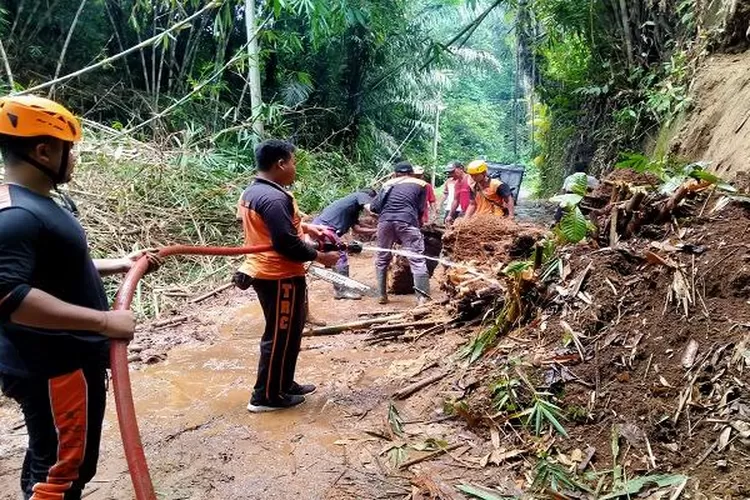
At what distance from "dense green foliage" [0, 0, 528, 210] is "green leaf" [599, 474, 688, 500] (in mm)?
7366

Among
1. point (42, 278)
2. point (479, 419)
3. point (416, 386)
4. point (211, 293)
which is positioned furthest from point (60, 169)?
point (211, 293)

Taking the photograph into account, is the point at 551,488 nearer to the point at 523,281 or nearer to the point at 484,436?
the point at 484,436

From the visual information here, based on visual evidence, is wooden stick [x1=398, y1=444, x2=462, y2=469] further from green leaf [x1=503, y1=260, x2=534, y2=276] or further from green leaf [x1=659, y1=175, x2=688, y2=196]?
green leaf [x1=659, y1=175, x2=688, y2=196]

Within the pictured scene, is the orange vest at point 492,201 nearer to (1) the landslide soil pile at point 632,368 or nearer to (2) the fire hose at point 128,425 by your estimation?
(1) the landslide soil pile at point 632,368

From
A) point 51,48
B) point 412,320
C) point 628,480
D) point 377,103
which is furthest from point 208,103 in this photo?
point 628,480

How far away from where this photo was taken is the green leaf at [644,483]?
7.72 ft

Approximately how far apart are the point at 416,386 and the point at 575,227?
1480 millimetres

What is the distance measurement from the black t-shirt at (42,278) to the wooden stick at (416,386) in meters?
2.05

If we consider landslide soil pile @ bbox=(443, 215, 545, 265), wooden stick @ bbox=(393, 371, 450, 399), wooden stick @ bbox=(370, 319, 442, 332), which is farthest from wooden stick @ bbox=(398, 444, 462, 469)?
landslide soil pile @ bbox=(443, 215, 545, 265)

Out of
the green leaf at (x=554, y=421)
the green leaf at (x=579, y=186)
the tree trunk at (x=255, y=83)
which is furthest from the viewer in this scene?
the tree trunk at (x=255, y=83)

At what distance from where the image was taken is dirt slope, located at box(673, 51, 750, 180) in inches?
165

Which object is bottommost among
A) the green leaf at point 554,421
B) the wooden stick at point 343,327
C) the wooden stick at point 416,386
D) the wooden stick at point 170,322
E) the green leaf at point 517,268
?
the wooden stick at point 170,322

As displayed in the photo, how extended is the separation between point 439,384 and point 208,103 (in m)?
9.14

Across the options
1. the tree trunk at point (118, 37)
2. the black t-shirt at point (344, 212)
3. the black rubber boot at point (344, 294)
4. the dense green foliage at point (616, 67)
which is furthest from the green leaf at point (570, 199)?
the tree trunk at point (118, 37)
